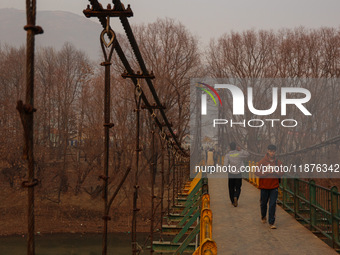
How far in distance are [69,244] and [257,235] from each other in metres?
23.0

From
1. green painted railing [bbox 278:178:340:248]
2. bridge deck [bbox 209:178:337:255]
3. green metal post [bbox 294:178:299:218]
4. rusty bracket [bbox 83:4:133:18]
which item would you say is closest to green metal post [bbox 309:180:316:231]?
green painted railing [bbox 278:178:340:248]

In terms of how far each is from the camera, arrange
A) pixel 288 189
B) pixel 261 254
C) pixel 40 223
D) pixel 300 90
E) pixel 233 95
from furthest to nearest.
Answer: pixel 233 95 < pixel 300 90 < pixel 40 223 < pixel 288 189 < pixel 261 254

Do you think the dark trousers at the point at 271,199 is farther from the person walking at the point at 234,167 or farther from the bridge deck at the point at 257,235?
the person walking at the point at 234,167

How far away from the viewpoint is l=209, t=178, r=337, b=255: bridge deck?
7.27 m

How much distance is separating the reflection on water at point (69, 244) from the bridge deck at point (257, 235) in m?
17.7

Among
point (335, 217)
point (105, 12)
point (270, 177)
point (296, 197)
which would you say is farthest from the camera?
point (296, 197)

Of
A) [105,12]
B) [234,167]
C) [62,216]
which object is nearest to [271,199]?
[234,167]

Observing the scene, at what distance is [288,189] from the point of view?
11922 millimetres

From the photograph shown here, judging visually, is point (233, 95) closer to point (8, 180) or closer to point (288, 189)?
point (8, 180)

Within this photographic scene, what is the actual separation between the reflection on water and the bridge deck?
17.7m

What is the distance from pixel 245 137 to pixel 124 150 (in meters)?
10.8

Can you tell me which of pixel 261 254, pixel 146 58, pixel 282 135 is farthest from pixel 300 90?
pixel 261 254

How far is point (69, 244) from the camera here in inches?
1135

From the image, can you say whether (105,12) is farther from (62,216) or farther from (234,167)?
(62,216)
